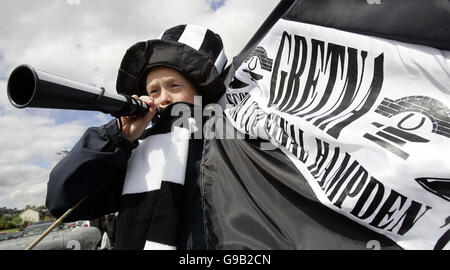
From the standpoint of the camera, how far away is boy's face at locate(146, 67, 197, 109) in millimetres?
1576

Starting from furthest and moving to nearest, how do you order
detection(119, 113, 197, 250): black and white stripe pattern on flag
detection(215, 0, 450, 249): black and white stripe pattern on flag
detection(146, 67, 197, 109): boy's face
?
detection(146, 67, 197, 109): boy's face → detection(119, 113, 197, 250): black and white stripe pattern on flag → detection(215, 0, 450, 249): black and white stripe pattern on flag

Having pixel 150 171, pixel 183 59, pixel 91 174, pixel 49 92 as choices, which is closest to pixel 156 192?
pixel 150 171

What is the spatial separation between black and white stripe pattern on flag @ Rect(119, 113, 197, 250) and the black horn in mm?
316

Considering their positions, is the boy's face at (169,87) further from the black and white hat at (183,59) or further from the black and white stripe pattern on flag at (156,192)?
the black and white stripe pattern on flag at (156,192)

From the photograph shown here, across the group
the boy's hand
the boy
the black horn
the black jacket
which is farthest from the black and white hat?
the black horn

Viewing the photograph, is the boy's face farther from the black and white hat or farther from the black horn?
the black horn

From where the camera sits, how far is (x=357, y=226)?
2.90 feet

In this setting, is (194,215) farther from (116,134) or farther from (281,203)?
(116,134)

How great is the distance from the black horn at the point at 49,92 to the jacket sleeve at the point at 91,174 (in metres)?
0.22

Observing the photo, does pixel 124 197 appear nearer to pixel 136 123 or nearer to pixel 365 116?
pixel 136 123

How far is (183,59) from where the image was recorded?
62.1 inches

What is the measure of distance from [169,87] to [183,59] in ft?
0.54

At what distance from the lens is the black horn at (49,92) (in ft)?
2.94

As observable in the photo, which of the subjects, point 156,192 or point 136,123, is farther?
point 136,123
